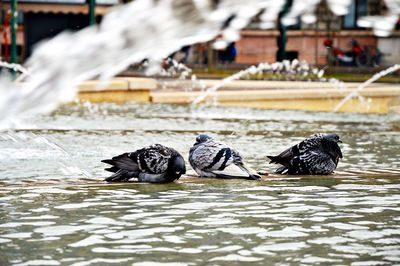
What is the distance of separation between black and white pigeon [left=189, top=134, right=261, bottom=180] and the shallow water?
4.6 inches

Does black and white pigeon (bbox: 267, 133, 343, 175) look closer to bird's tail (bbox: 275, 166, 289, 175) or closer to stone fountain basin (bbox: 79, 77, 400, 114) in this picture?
bird's tail (bbox: 275, 166, 289, 175)

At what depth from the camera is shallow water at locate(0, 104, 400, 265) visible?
6641 millimetres

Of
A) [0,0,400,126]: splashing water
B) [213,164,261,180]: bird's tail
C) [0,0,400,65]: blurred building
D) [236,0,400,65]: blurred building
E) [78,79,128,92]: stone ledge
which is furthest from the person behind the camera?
[0,0,400,65]: blurred building

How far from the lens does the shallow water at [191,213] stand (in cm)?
664

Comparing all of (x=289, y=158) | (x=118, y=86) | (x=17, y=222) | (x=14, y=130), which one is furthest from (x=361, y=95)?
(x=17, y=222)

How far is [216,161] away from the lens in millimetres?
9938

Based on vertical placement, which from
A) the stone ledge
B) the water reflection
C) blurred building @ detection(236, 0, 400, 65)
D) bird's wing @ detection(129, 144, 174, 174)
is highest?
blurred building @ detection(236, 0, 400, 65)

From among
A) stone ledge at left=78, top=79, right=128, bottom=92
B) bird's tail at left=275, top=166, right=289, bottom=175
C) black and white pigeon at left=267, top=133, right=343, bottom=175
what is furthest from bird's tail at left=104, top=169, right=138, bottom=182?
stone ledge at left=78, top=79, right=128, bottom=92

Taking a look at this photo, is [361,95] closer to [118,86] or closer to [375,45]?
[118,86]

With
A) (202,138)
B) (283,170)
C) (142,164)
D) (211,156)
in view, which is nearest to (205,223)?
(142,164)

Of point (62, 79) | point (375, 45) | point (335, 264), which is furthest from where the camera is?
point (375, 45)

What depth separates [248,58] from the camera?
4562 centimetres

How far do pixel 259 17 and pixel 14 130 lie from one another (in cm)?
3206

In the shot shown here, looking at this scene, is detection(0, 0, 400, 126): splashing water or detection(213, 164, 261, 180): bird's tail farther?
detection(213, 164, 261, 180): bird's tail
